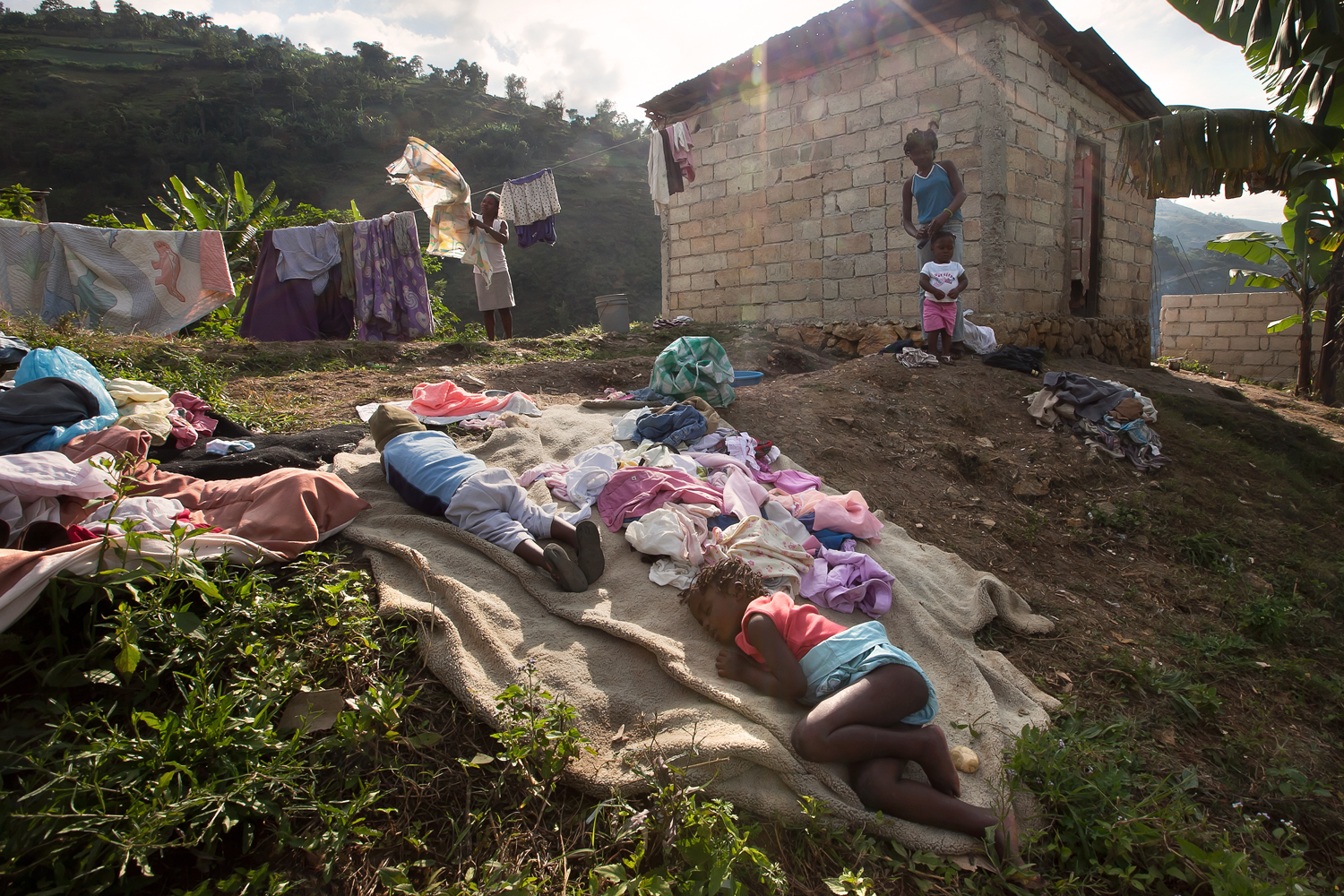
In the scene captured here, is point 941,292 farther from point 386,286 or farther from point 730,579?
point 386,286

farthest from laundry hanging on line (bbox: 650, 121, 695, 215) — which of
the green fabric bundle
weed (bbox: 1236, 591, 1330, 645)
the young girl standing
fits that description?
weed (bbox: 1236, 591, 1330, 645)

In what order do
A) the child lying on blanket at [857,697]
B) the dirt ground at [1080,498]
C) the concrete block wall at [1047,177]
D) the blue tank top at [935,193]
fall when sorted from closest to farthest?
1. the child lying on blanket at [857,697]
2. the dirt ground at [1080,498]
3. the blue tank top at [935,193]
4. the concrete block wall at [1047,177]

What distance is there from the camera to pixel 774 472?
381 centimetres

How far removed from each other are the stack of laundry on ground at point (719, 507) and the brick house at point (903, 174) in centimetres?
459

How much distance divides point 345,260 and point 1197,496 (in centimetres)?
882

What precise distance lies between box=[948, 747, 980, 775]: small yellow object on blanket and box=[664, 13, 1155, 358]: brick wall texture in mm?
6133

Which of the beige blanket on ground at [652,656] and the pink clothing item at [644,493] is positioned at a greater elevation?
the pink clothing item at [644,493]

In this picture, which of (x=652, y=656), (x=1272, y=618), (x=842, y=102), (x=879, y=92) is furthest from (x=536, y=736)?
(x=842, y=102)

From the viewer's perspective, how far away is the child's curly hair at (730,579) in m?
2.33

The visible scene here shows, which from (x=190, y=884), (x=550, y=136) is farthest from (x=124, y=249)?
(x=550, y=136)

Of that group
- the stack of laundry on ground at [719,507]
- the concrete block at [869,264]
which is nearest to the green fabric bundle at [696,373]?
the stack of laundry on ground at [719,507]

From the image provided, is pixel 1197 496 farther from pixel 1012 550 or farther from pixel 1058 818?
pixel 1058 818

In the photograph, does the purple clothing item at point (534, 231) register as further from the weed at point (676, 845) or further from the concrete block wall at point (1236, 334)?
the concrete block wall at point (1236, 334)

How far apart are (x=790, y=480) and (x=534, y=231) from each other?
7491 mm
